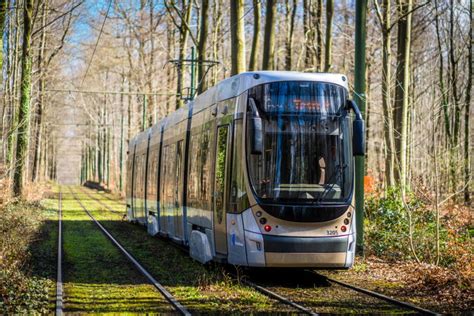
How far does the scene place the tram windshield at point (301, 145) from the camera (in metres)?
11.5

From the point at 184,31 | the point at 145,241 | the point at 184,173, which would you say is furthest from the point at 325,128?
the point at 184,31

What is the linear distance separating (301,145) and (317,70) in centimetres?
1641

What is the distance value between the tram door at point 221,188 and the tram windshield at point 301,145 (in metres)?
0.97

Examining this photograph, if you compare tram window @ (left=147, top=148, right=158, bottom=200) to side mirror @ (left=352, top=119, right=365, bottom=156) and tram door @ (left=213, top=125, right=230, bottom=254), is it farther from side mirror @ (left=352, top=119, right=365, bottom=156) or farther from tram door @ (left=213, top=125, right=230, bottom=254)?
side mirror @ (left=352, top=119, right=365, bottom=156)

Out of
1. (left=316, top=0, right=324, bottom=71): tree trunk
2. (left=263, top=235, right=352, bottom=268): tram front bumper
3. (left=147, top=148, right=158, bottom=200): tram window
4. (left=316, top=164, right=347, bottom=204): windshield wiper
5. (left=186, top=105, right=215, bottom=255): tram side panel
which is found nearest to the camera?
(left=263, top=235, right=352, bottom=268): tram front bumper

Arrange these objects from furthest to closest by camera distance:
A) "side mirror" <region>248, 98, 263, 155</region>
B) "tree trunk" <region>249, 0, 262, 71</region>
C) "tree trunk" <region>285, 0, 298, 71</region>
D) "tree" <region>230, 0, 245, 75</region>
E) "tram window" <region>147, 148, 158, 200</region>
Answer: "tree trunk" <region>285, 0, 298, 71</region>, "tree trunk" <region>249, 0, 262, 71</region>, "tree" <region>230, 0, 245, 75</region>, "tram window" <region>147, 148, 158, 200</region>, "side mirror" <region>248, 98, 263, 155</region>

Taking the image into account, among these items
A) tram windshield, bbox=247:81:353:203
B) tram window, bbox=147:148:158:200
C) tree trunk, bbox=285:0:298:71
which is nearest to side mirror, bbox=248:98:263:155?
tram windshield, bbox=247:81:353:203

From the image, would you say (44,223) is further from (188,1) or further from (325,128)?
(325,128)

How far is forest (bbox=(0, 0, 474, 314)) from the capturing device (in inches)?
647

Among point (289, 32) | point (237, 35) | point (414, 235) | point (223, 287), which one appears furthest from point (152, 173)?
point (289, 32)

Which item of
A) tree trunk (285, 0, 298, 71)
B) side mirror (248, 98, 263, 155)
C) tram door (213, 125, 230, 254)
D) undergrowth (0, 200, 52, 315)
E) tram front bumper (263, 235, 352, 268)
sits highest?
tree trunk (285, 0, 298, 71)

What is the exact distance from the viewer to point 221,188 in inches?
495

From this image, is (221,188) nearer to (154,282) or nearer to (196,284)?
(196,284)

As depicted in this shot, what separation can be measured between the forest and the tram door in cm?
305
